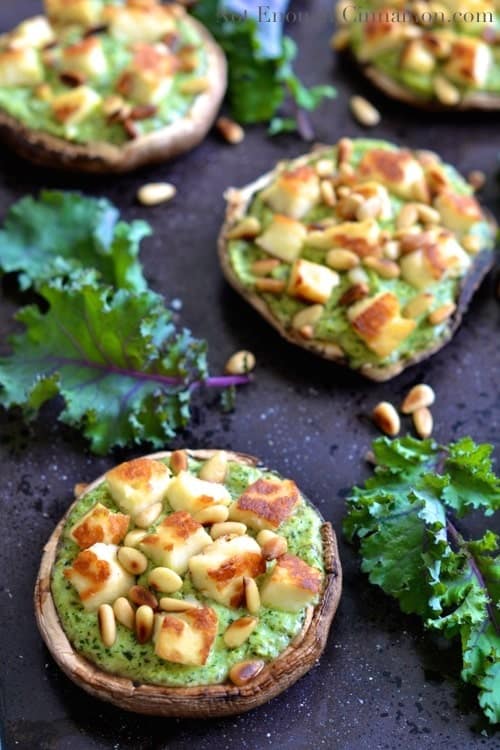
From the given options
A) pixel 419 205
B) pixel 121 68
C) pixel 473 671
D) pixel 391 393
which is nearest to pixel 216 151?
pixel 121 68

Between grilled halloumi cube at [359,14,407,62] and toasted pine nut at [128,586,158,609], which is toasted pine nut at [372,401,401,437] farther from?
grilled halloumi cube at [359,14,407,62]

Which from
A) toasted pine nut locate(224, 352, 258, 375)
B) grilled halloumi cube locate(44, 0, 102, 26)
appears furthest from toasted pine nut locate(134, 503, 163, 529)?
grilled halloumi cube locate(44, 0, 102, 26)

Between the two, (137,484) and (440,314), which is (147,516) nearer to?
(137,484)

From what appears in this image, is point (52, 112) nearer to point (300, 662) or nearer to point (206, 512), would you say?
point (206, 512)

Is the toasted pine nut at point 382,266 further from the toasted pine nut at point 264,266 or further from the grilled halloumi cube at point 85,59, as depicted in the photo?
the grilled halloumi cube at point 85,59

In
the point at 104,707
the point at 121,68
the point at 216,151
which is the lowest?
the point at 104,707
